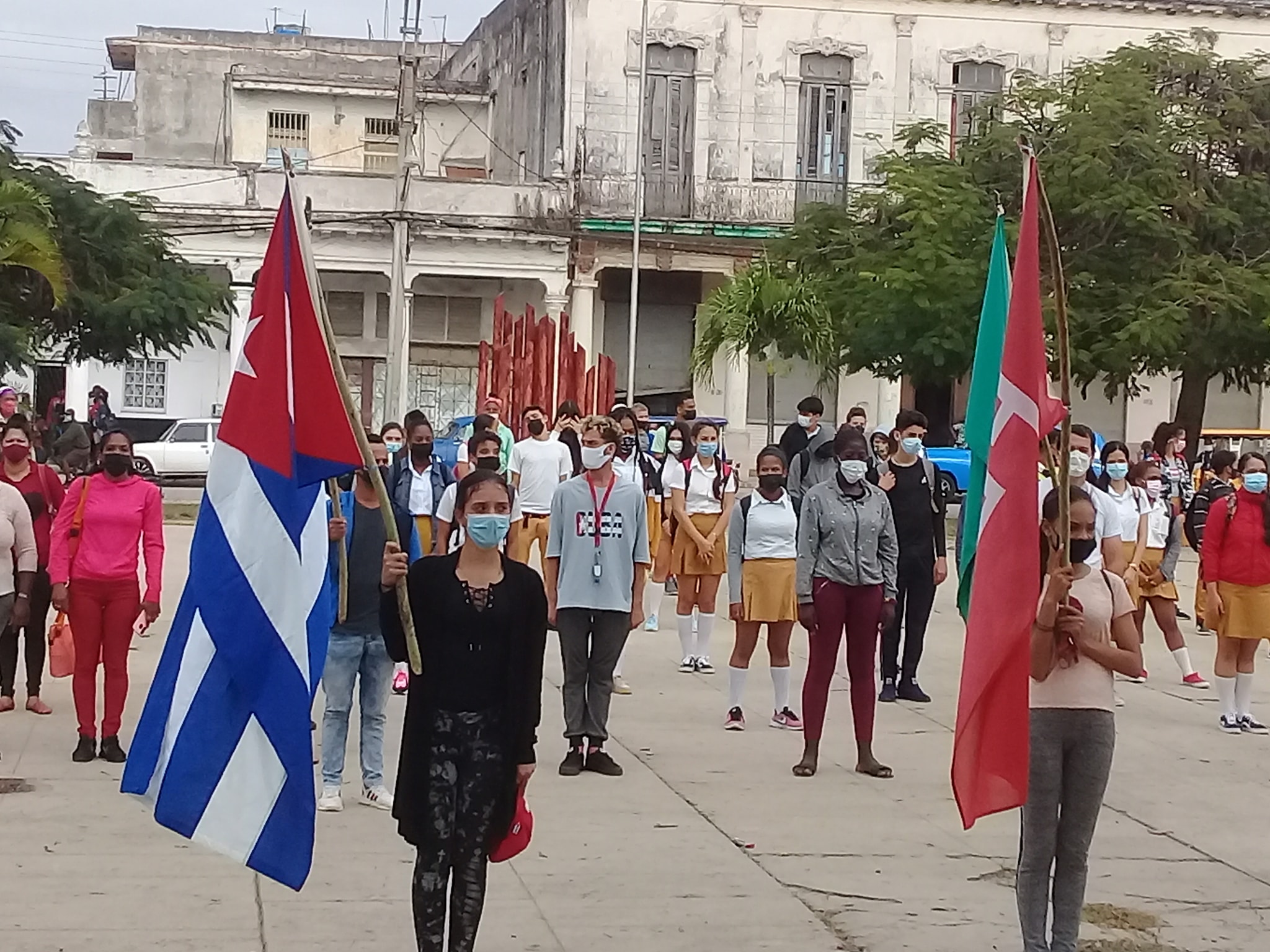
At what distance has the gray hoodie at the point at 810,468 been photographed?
13.8 meters

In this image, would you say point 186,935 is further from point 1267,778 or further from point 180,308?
point 180,308

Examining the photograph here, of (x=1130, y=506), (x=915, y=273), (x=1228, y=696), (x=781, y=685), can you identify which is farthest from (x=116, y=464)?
(x=915, y=273)

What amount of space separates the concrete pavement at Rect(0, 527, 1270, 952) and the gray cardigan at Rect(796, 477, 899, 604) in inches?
41.6

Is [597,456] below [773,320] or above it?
below

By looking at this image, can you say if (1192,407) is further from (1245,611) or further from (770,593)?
(770,593)

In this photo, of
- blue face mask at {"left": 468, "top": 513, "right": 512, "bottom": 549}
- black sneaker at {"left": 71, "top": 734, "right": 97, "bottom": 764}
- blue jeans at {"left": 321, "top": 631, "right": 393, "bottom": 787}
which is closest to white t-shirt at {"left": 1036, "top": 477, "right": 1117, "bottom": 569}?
blue jeans at {"left": 321, "top": 631, "right": 393, "bottom": 787}

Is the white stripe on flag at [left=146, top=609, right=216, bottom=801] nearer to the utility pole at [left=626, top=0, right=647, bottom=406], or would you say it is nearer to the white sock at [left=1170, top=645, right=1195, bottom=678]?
the white sock at [left=1170, top=645, right=1195, bottom=678]

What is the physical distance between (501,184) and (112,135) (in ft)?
48.6

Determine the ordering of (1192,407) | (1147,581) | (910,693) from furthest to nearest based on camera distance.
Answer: (1192,407) → (1147,581) → (910,693)

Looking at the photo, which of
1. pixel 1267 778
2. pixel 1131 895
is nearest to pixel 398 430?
pixel 1267 778

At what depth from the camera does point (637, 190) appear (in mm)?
38938

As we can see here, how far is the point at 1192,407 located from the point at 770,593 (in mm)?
23991

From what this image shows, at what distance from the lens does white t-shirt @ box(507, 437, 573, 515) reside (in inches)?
599

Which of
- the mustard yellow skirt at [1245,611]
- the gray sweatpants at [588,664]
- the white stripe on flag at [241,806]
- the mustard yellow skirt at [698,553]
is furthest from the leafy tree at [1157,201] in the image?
the white stripe on flag at [241,806]
